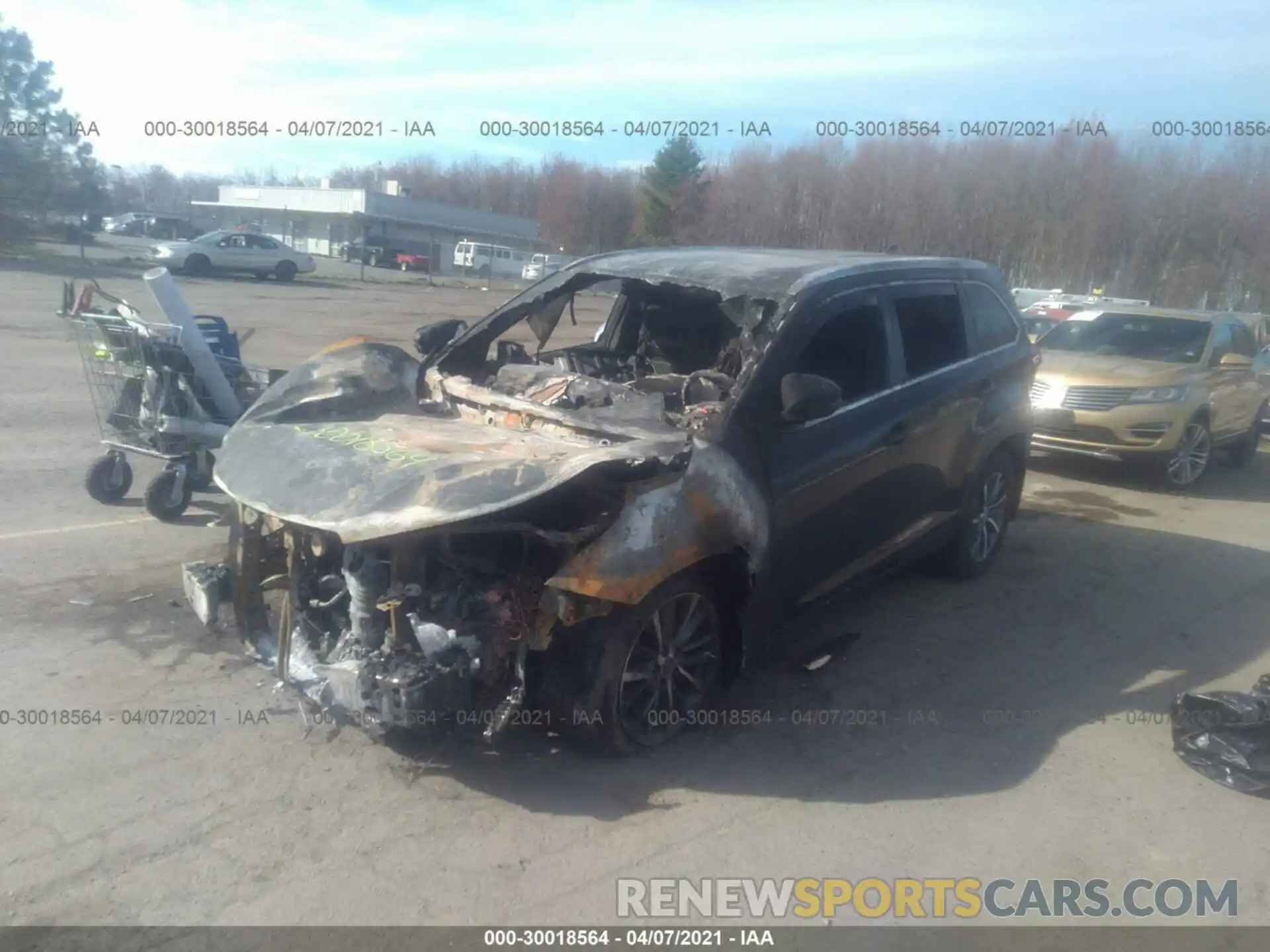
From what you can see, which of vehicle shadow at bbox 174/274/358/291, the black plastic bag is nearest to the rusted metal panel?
the black plastic bag

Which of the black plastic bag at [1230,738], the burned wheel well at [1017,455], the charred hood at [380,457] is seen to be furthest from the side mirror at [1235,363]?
the charred hood at [380,457]

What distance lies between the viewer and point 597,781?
3908 mm

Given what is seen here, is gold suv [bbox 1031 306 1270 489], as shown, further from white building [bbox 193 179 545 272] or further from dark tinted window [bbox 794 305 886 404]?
white building [bbox 193 179 545 272]

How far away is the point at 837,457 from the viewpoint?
470cm

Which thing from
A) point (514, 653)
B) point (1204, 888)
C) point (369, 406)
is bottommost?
point (1204, 888)

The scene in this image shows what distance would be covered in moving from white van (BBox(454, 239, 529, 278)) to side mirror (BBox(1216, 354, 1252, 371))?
41596 millimetres

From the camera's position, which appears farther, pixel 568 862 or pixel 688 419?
pixel 688 419

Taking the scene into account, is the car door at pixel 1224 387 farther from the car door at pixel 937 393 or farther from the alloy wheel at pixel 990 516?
the car door at pixel 937 393

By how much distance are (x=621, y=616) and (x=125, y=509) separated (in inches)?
193

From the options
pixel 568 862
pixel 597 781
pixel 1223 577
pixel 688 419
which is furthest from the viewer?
pixel 1223 577

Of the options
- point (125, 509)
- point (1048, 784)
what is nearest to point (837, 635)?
point (1048, 784)

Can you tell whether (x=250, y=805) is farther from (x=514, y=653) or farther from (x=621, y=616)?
(x=621, y=616)

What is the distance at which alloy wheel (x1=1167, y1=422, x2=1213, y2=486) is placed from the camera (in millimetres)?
10000

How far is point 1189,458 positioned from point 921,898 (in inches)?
329
